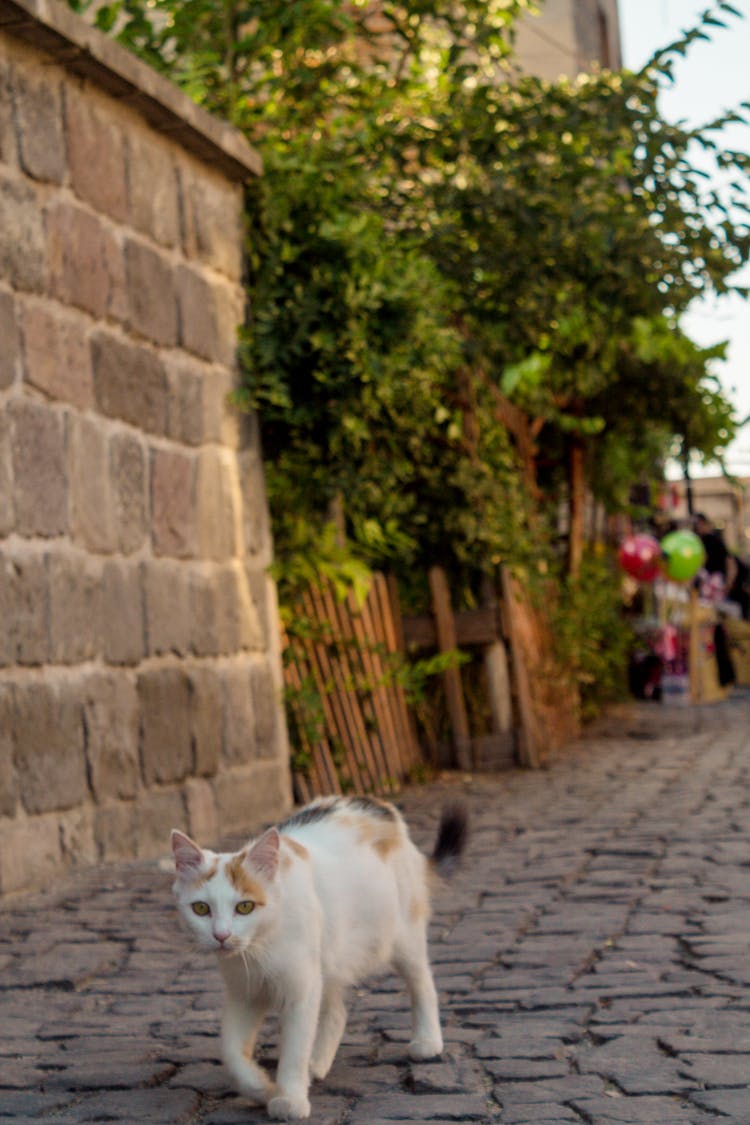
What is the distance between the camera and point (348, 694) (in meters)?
8.63

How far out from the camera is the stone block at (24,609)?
5551 millimetres

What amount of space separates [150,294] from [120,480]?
904mm

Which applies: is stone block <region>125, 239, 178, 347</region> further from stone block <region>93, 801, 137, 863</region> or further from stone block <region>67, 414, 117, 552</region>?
stone block <region>93, 801, 137, 863</region>

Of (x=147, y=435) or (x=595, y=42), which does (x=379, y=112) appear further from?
(x=595, y=42)

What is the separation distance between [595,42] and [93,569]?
16.2 metres

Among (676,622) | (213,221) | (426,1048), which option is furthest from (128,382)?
(676,622)

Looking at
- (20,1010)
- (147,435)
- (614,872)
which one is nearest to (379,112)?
(147,435)

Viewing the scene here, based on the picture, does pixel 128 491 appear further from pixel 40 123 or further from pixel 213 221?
pixel 213 221

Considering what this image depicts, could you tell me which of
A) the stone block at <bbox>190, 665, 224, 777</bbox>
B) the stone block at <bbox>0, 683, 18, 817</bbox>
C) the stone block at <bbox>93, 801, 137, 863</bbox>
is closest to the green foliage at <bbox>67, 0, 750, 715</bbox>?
the stone block at <bbox>190, 665, 224, 777</bbox>

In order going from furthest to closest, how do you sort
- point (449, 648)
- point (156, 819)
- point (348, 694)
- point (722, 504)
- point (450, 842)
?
point (722, 504) < point (449, 648) < point (348, 694) < point (156, 819) < point (450, 842)

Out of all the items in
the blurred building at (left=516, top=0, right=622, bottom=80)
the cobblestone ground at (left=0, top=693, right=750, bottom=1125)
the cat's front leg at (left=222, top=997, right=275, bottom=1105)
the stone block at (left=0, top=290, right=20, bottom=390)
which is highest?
the blurred building at (left=516, top=0, right=622, bottom=80)

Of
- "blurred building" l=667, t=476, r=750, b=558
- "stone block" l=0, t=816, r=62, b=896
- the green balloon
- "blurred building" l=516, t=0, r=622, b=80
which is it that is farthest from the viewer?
"blurred building" l=667, t=476, r=750, b=558

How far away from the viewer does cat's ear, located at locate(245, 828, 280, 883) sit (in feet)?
9.54

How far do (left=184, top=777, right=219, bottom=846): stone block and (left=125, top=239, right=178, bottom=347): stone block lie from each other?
195 centimetres
